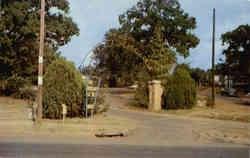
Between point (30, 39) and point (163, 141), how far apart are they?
1999 cm

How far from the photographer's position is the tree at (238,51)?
51875 mm

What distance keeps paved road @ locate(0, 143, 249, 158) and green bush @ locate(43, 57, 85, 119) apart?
6.68 m

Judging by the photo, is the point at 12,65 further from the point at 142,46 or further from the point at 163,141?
the point at 163,141

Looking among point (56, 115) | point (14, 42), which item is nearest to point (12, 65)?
point (14, 42)

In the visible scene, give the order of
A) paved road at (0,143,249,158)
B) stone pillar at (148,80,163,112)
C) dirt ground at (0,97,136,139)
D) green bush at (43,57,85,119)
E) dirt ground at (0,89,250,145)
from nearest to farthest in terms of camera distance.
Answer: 1. paved road at (0,143,249,158)
2. dirt ground at (0,89,250,145)
3. dirt ground at (0,97,136,139)
4. green bush at (43,57,85,119)
5. stone pillar at (148,80,163,112)

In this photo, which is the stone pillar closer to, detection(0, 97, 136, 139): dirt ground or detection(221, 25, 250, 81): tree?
detection(0, 97, 136, 139): dirt ground

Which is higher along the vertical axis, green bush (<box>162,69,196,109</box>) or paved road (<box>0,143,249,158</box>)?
green bush (<box>162,69,196,109</box>)

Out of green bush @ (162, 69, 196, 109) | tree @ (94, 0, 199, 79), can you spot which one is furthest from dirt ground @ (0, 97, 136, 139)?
tree @ (94, 0, 199, 79)

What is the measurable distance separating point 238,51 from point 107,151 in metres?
50.0

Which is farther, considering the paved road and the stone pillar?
the stone pillar

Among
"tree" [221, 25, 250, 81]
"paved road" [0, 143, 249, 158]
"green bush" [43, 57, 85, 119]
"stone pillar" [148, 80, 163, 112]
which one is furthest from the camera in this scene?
"tree" [221, 25, 250, 81]

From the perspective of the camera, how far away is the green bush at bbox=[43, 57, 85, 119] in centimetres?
1623

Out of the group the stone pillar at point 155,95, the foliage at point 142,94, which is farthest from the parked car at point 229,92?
the stone pillar at point 155,95

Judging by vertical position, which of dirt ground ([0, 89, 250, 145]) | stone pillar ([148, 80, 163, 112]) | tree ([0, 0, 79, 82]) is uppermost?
tree ([0, 0, 79, 82])
